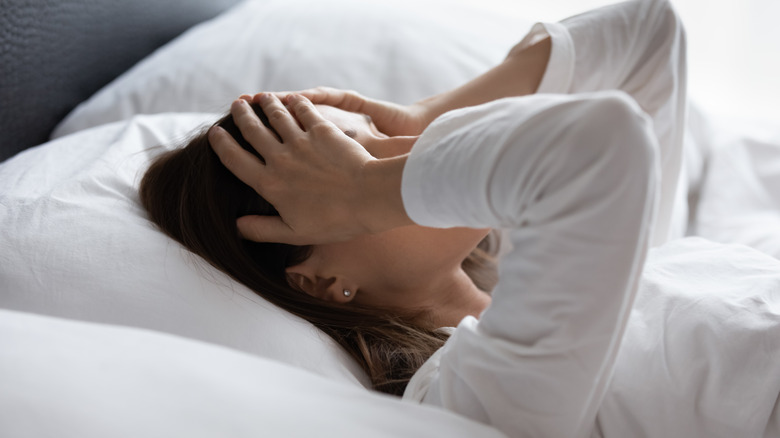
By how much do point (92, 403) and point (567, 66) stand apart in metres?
0.77

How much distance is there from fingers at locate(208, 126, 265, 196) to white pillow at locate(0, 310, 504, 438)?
0.23 meters

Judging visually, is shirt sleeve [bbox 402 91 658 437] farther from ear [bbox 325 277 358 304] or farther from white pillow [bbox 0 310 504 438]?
ear [bbox 325 277 358 304]

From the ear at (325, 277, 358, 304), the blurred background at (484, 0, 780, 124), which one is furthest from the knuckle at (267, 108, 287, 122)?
the blurred background at (484, 0, 780, 124)

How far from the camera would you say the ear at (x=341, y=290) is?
2.57 ft

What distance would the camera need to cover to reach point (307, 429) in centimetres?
41

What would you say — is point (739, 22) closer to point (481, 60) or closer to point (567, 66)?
point (481, 60)

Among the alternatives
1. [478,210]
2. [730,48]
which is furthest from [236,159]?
[730,48]

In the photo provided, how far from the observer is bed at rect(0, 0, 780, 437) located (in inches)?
16.6

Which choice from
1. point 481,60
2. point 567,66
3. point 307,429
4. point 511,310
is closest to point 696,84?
point 481,60

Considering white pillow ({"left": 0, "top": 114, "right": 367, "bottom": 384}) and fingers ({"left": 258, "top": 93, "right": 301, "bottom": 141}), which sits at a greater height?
fingers ({"left": 258, "top": 93, "right": 301, "bottom": 141})

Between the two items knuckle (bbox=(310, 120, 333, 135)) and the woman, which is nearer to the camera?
the woman

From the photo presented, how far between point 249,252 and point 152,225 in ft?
0.36

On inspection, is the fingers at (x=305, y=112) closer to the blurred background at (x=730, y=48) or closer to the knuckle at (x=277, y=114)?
the knuckle at (x=277, y=114)

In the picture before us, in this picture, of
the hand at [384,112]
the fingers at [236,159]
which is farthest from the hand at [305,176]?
the hand at [384,112]
